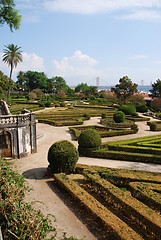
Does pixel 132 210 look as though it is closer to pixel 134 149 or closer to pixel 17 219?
pixel 17 219

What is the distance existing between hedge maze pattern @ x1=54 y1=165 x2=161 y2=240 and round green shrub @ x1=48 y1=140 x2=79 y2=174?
0.71m

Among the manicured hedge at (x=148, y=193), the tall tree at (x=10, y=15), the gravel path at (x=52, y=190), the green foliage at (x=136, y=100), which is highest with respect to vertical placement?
the tall tree at (x=10, y=15)

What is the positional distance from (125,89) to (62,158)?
5362 centimetres

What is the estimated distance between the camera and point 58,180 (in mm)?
14547

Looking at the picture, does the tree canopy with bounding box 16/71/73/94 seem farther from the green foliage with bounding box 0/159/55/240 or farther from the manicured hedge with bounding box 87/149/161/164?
the green foliage with bounding box 0/159/55/240

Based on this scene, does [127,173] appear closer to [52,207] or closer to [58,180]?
[58,180]

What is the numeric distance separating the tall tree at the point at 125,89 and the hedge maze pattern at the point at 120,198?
5222cm

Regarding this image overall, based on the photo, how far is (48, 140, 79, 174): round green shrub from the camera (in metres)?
15.6

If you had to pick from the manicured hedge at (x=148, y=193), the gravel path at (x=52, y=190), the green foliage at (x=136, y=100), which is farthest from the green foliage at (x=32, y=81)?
the manicured hedge at (x=148, y=193)

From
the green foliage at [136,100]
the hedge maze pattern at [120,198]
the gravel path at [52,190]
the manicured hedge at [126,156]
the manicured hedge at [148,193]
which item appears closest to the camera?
the hedge maze pattern at [120,198]

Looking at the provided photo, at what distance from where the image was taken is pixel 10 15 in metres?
22.6

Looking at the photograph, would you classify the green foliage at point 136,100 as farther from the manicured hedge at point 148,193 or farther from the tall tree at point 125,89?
the manicured hedge at point 148,193

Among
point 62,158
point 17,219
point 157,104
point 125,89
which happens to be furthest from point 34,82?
point 17,219

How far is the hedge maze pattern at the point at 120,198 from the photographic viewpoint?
9.73 m
